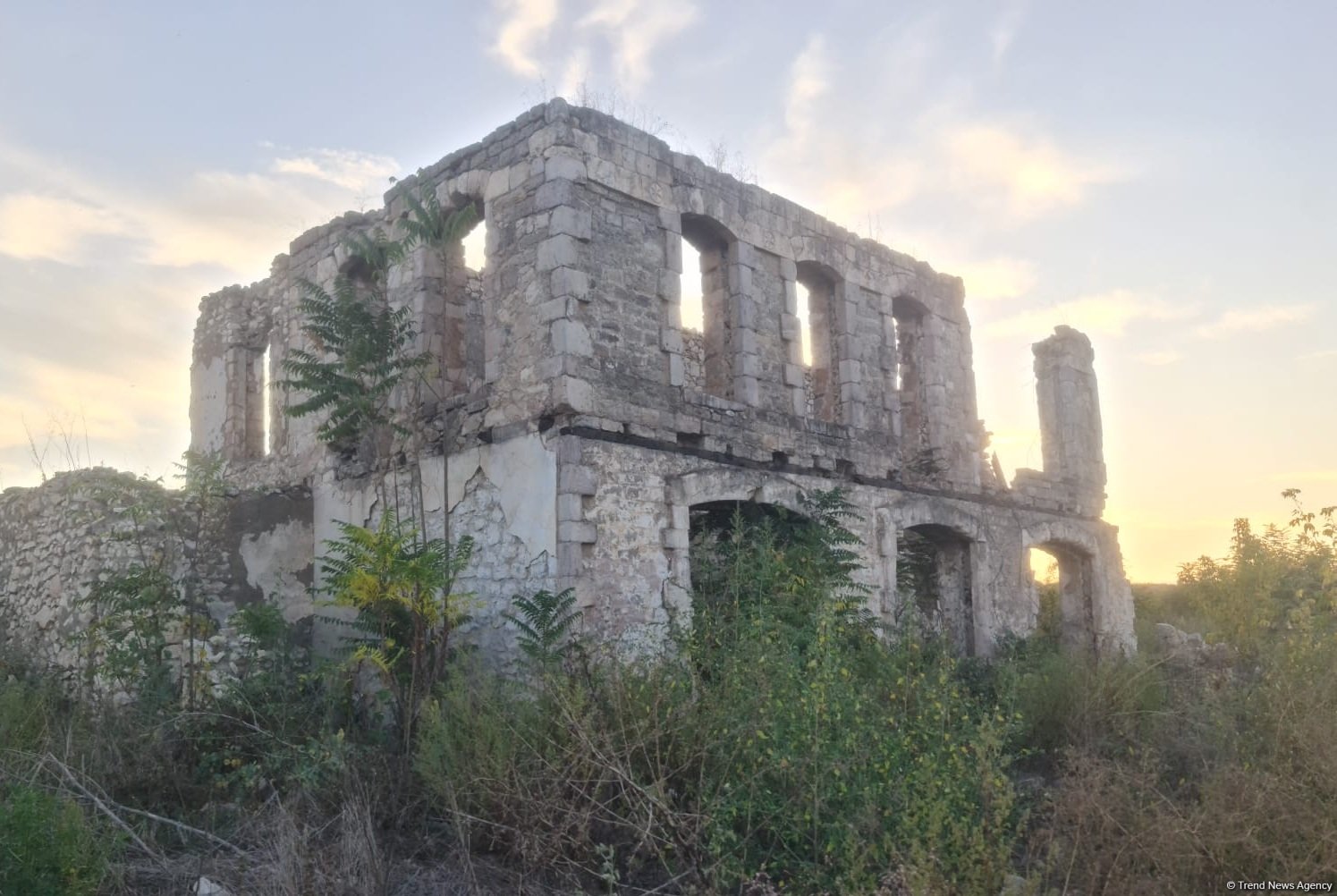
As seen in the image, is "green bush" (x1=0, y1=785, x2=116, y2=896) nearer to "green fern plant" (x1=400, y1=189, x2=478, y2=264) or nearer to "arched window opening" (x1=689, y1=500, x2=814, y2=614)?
"arched window opening" (x1=689, y1=500, x2=814, y2=614)

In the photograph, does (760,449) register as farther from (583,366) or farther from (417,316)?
(417,316)

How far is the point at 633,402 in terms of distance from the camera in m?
9.42

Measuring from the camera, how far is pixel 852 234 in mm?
12438

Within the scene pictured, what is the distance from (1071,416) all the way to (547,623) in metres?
9.40

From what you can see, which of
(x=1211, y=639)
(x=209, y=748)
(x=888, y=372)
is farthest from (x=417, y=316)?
(x=1211, y=639)

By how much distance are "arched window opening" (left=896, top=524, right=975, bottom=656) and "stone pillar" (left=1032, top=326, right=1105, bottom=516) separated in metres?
2.40

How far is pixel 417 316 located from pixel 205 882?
18.7ft

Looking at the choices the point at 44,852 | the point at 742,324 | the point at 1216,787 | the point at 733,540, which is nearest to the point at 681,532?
the point at 733,540

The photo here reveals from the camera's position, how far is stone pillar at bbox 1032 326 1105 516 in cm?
1481

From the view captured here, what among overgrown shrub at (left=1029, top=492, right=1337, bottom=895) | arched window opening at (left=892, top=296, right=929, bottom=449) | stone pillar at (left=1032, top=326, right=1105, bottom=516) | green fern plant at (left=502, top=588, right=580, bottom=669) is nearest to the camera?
overgrown shrub at (left=1029, top=492, right=1337, bottom=895)

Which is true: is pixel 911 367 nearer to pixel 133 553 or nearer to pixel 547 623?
pixel 547 623

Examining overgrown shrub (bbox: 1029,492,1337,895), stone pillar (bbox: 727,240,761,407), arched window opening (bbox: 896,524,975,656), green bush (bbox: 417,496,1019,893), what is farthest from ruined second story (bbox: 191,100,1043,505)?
overgrown shrub (bbox: 1029,492,1337,895)

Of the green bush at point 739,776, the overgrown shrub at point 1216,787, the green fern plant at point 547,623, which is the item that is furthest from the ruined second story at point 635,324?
the overgrown shrub at point 1216,787

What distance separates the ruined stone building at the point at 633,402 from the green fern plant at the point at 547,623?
277 mm
